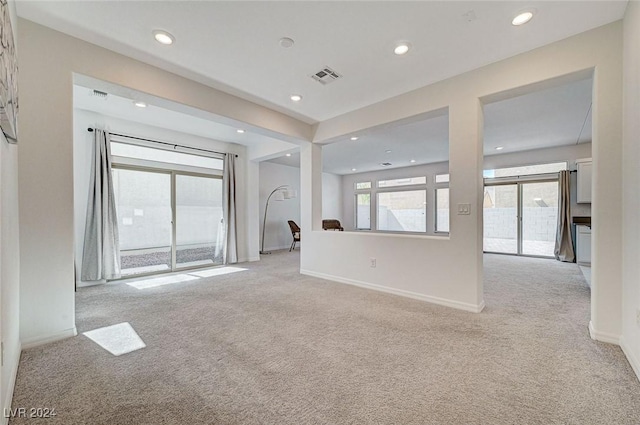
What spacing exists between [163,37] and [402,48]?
224cm

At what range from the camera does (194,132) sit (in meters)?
5.17

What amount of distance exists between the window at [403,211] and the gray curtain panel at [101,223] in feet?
→ 26.3

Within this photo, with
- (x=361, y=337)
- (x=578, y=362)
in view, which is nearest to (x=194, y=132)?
(x=361, y=337)

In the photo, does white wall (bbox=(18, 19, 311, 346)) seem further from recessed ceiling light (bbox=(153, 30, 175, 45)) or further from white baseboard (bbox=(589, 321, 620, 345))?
white baseboard (bbox=(589, 321, 620, 345))

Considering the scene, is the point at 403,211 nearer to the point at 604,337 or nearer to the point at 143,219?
the point at 604,337

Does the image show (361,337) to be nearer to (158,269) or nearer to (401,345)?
(401,345)

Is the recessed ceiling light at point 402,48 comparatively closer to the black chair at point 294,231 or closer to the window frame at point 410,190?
the black chair at point 294,231

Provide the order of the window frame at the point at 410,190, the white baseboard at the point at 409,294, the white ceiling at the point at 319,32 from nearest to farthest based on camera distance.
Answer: the white ceiling at the point at 319,32 → the white baseboard at the point at 409,294 → the window frame at the point at 410,190

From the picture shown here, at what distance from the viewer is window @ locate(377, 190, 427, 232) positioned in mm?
8914

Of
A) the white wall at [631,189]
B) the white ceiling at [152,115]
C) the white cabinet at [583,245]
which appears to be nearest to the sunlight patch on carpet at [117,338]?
the white ceiling at [152,115]

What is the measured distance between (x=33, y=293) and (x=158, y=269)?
2843 mm

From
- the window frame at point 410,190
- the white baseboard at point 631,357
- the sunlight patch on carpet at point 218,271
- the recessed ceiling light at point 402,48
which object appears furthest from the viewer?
the window frame at point 410,190

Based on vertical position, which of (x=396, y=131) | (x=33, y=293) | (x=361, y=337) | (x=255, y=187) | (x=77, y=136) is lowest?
(x=361, y=337)

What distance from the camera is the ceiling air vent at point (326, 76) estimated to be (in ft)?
9.71
